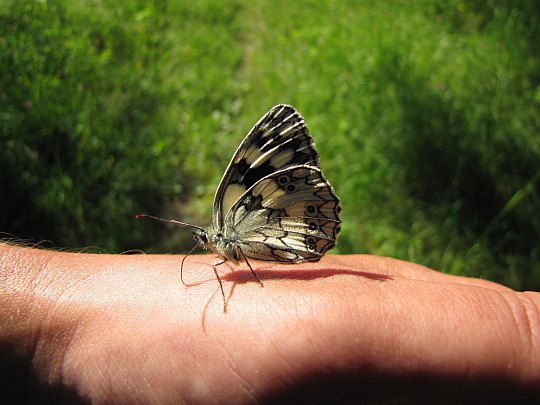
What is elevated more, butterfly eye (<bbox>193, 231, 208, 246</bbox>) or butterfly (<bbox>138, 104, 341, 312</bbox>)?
butterfly (<bbox>138, 104, 341, 312</bbox>)

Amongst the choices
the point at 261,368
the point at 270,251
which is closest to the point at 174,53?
the point at 270,251

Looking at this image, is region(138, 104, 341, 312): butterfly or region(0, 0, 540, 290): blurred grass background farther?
region(0, 0, 540, 290): blurred grass background

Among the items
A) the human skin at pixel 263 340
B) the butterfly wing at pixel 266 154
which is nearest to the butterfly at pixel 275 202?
the butterfly wing at pixel 266 154

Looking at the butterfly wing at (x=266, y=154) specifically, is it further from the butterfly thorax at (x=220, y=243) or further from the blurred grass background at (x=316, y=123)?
the blurred grass background at (x=316, y=123)

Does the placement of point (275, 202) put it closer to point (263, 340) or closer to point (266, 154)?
point (266, 154)

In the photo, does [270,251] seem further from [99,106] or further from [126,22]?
[126,22]

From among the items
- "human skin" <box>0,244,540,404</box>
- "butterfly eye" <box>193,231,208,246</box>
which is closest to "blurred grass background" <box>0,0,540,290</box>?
"butterfly eye" <box>193,231,208,246</box>

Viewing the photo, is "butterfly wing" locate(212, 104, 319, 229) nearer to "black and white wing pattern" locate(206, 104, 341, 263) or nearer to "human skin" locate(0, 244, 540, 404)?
"black and white wing pattern" locate(206, 104, 341, 263)
